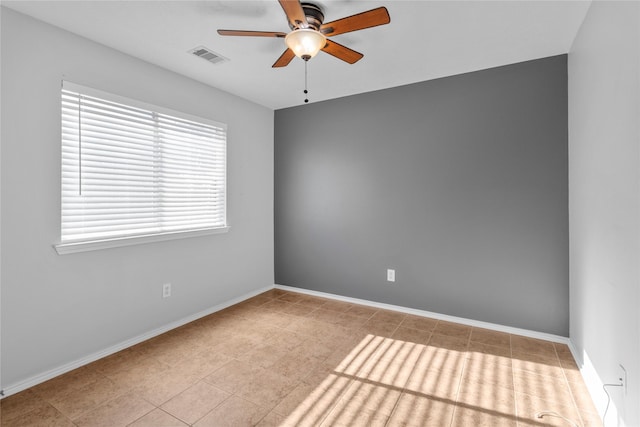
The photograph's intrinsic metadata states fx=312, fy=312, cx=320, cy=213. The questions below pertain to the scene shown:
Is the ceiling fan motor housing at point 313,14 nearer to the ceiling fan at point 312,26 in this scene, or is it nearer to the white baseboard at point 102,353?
the ceiling fan at point 312,26

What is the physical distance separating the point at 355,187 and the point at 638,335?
2593 mm

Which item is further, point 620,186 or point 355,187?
point 355,187

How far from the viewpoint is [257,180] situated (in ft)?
12.9

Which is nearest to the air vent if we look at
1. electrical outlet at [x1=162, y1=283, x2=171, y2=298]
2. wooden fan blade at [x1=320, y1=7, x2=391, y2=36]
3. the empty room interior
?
the empty room interior

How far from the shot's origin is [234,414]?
177cm

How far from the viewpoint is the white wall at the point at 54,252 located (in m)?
1.94

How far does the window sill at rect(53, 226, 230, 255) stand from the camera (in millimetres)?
2178

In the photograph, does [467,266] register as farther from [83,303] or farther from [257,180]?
[83,303]

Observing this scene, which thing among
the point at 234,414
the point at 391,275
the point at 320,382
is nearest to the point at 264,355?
the point at 320,382

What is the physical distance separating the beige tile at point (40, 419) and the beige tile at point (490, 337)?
113 inches

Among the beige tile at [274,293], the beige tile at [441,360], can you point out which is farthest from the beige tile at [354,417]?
the beige tile at [274,293]

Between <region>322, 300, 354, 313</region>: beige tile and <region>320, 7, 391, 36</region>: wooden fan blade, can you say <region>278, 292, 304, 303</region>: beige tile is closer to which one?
<region>322, 300, 354, 313</region>: beige tile

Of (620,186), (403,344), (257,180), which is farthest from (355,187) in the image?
(620,186)

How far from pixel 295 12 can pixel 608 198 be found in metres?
1.93
